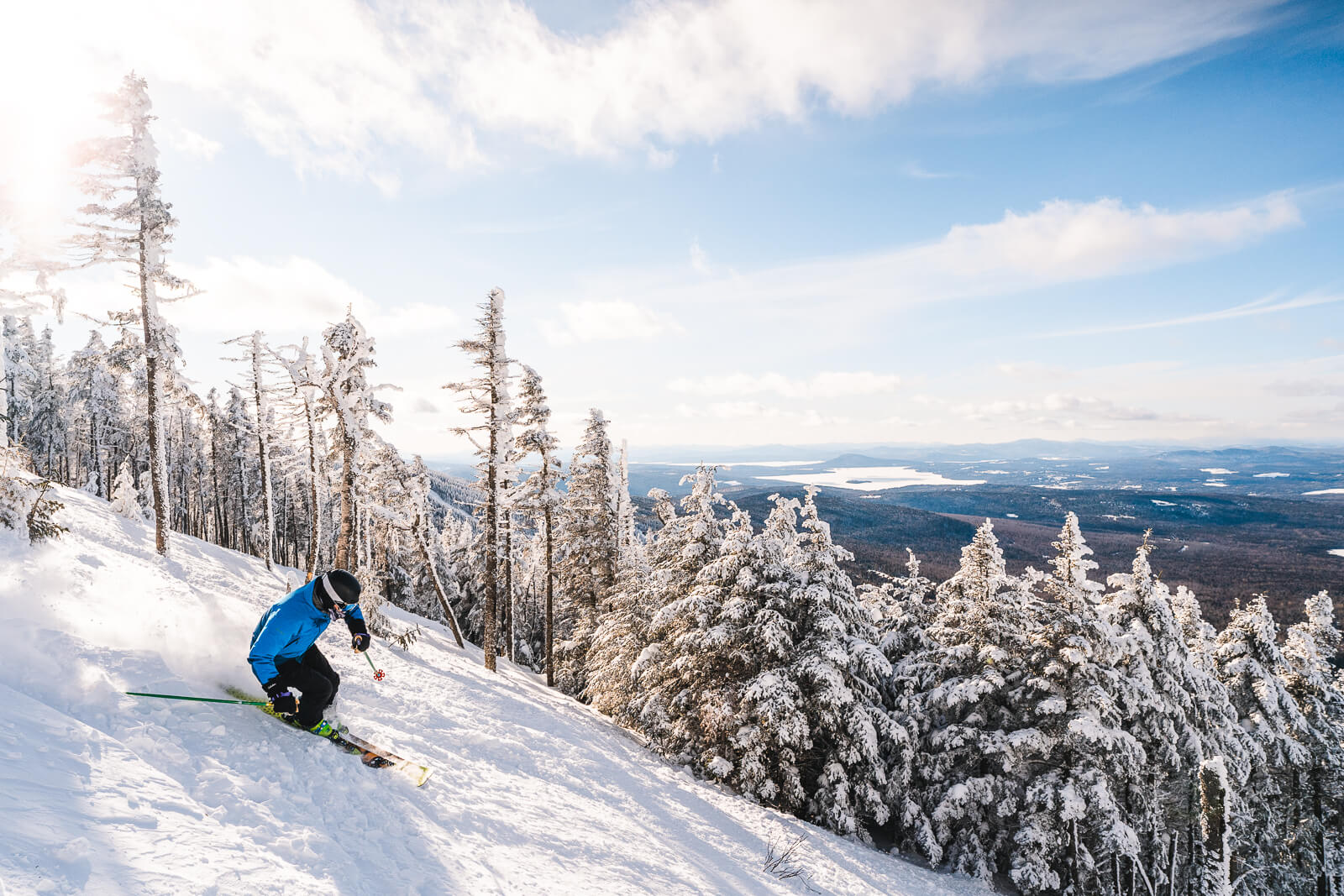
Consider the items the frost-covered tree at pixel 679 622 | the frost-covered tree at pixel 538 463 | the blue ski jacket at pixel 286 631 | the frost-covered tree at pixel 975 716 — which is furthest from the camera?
the frost-covered tree at pixel 538 463

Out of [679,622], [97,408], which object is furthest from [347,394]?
[97,408]

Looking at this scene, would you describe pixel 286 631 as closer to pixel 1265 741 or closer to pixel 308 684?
pixel 308 684

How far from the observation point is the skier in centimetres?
692

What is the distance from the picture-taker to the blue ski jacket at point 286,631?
6.88 metres

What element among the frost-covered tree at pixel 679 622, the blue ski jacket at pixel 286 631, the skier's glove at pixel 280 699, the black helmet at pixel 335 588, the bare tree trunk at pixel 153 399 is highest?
the bare tree trunk at pixel 153 399

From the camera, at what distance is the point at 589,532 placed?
88.9 feet

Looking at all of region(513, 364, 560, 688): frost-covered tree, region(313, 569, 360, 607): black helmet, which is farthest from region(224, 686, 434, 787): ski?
region(513, 364, 560, 688): frost-covered tree

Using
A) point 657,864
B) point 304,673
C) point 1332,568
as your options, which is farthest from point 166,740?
point 1332,568

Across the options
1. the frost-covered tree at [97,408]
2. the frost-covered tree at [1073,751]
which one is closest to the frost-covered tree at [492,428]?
the frost-covered tree at [1073,751]

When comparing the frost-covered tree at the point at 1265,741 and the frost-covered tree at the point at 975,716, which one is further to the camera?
the frost-covered tree at the point at 1265,741

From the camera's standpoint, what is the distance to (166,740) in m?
5.98

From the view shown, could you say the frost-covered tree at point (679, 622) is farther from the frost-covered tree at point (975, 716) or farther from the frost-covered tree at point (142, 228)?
the frost-covered tree at point (142, 228)

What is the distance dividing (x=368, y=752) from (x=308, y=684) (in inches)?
48.5

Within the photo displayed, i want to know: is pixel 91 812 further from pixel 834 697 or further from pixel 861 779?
pixel 861 779
